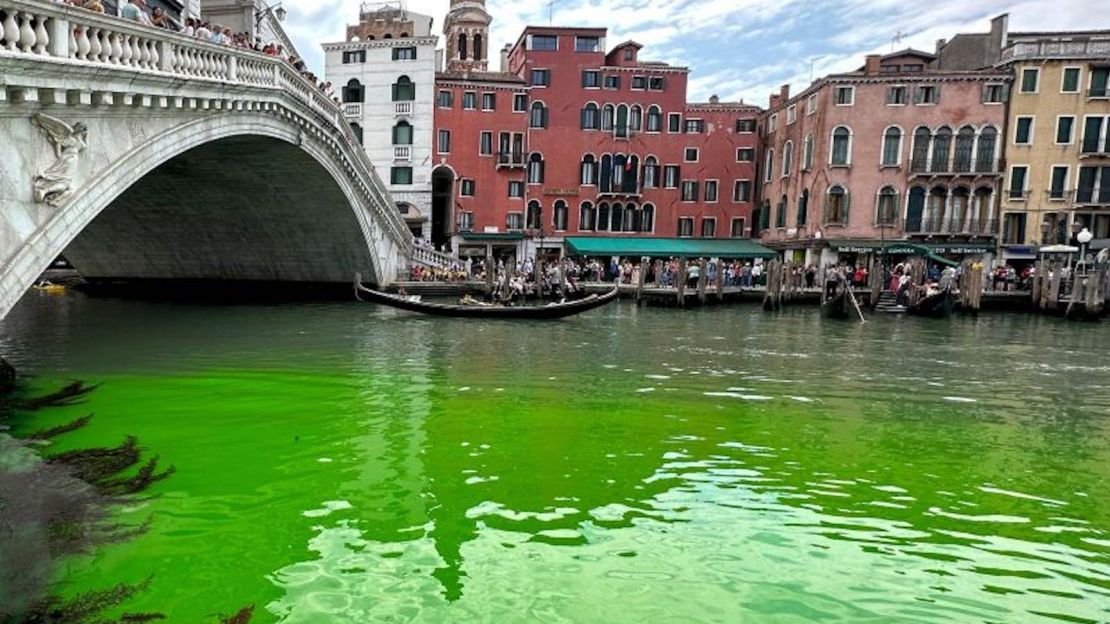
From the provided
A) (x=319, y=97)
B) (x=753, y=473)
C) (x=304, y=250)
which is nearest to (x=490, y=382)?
(x=753, y=473)

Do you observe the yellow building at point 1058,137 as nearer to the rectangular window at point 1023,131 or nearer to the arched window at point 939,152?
the rectangular window at point 1023,131

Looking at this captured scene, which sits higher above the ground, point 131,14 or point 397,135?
point 397,135

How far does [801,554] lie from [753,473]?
1.50 metres

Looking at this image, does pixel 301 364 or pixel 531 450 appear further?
pixel 301 364

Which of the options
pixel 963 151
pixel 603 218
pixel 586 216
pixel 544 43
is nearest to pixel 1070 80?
pixel 963 151

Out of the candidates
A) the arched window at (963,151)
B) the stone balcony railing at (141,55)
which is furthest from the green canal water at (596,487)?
the arched window at (963,151)

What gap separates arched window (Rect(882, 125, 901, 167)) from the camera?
2827 centimetres

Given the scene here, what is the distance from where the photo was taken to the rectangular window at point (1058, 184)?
1067 inches

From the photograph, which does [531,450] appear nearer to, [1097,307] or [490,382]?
[490,382]

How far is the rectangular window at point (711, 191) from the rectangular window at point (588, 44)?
772 centimetres

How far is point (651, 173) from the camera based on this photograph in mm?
32250

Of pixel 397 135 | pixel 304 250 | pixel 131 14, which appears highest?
pixel 397 135

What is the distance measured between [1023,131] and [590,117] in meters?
16.8

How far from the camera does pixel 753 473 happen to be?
235 inches
